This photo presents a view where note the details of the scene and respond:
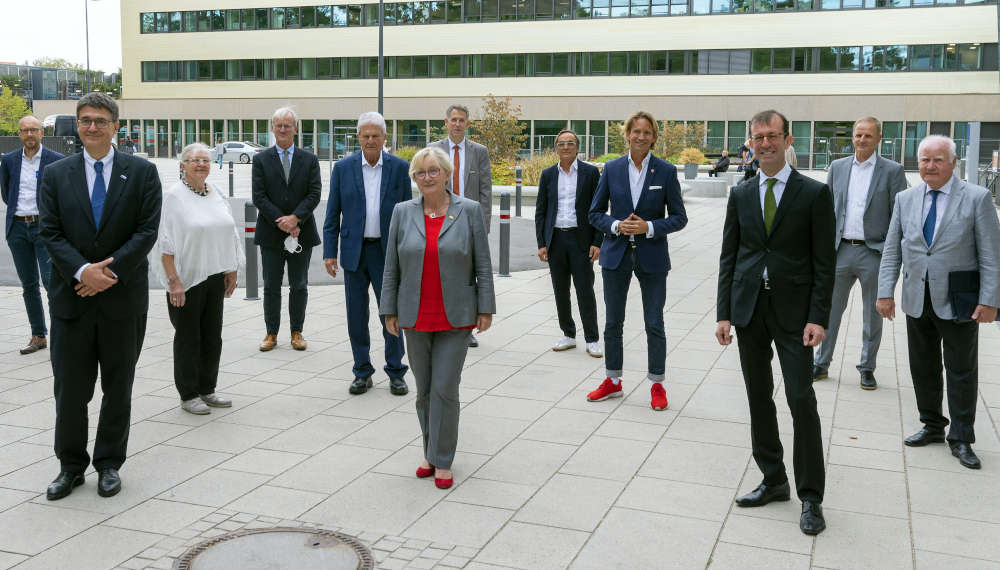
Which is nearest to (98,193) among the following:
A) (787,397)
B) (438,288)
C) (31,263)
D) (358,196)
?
(438,288)

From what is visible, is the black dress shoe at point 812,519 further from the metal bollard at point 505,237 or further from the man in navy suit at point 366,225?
the metal bollard at point 505,237

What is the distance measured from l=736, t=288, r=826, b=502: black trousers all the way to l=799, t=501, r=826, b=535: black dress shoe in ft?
0.12

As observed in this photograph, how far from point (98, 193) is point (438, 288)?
1929 millimetres

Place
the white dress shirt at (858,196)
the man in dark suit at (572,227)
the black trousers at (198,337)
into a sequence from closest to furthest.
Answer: the black trousers at (198,337) < the white dress shirt at (858,196) < the man in dark suit at (572,227)

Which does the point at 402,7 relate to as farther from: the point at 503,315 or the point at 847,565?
the point at 847,565

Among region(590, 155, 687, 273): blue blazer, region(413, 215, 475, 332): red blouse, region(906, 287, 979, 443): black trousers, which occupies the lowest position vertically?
region(906, 287, 979, 443): black trousers

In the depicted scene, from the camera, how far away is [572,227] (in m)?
9.14

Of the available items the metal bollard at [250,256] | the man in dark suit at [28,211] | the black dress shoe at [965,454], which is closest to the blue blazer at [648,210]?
the black dress shoe at [965,454]

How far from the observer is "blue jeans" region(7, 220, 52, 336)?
29.3ft

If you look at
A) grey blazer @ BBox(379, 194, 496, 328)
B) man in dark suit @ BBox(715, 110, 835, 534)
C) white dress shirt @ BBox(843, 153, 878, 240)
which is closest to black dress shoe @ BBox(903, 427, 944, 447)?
man in dark suit @ BBox(715, 110, 835, 534)

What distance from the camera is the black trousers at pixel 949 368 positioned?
6160 millimetres

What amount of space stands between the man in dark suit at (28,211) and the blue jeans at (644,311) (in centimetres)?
504

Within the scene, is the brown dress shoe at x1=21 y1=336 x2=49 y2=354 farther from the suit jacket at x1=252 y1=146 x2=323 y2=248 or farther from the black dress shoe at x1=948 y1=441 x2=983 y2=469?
the black dress shoe at x1=948 y1=441 x2=983 y2=469

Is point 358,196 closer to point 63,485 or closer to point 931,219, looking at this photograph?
point 63,485
